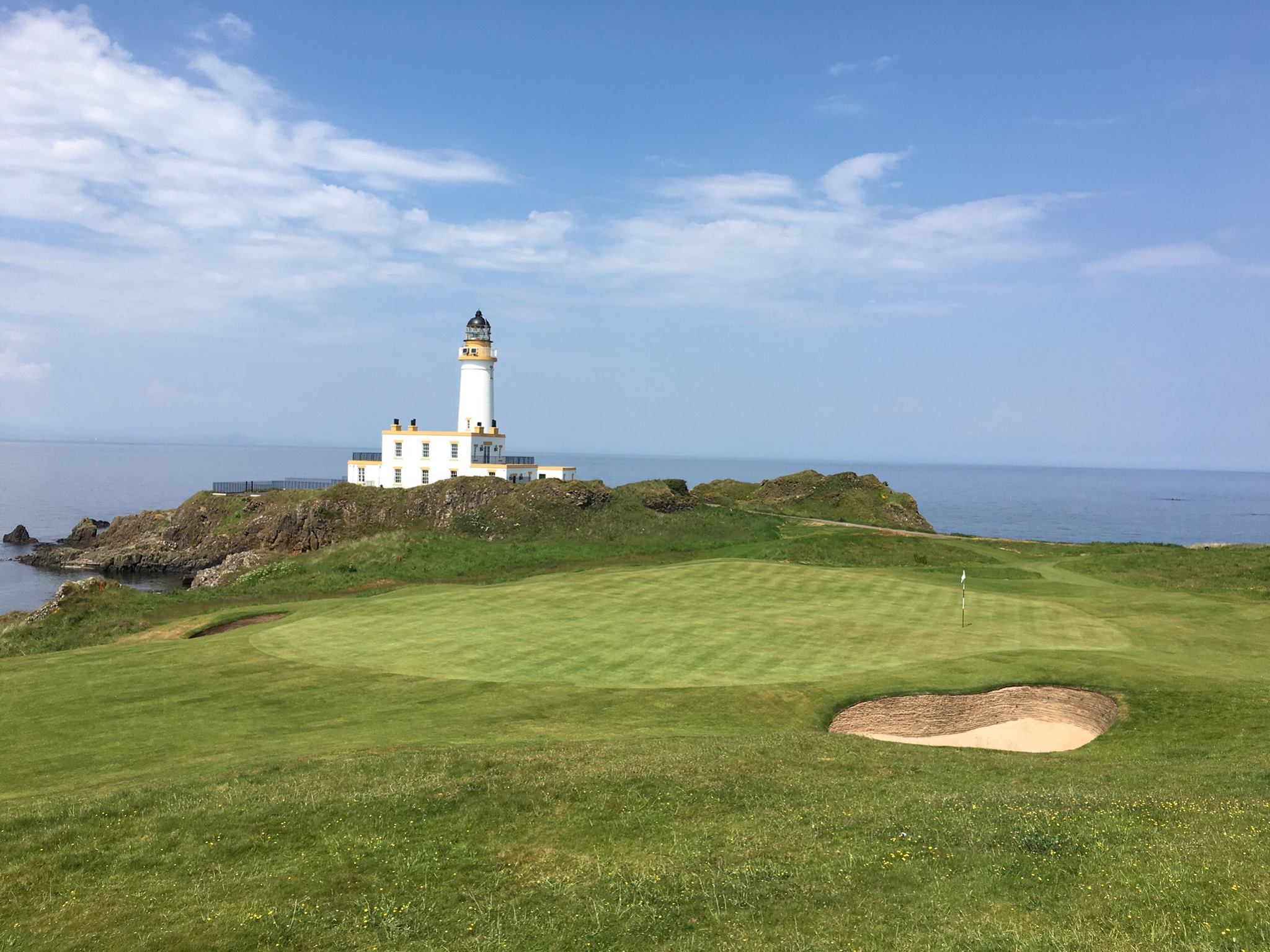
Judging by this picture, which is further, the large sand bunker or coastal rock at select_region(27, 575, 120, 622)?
coastal rock at select_region(27, 575, 120, 622)

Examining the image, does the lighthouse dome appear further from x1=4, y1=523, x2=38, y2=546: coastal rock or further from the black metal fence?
x1=4, y1=523, x2=38, y2=546: coastal rock

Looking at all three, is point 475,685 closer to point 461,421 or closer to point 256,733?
point 256,733

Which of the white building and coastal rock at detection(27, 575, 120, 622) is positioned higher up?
the white building

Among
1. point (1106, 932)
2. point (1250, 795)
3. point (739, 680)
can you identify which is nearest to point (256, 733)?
point (739, 680)

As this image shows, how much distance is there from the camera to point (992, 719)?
2419cm

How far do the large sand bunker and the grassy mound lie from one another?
177ft

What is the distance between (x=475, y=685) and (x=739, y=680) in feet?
25.4

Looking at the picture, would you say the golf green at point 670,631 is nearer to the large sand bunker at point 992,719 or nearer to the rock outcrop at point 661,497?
the large sand bunker at point 992,719

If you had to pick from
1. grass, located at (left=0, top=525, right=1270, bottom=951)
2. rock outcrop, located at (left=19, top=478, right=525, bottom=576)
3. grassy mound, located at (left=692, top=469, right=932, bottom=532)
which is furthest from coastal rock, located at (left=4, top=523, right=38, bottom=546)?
grass, located at (left=0, top=525, right=1270, bottom=951)

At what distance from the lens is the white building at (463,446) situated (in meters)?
79.6

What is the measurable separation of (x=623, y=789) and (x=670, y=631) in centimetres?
1598

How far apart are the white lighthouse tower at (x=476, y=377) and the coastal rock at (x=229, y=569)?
72.7 ft

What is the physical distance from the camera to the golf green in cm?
2620

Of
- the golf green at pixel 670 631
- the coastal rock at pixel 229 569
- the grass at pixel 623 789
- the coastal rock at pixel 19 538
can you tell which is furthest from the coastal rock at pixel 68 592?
the coastal rock at pixel 19 538
